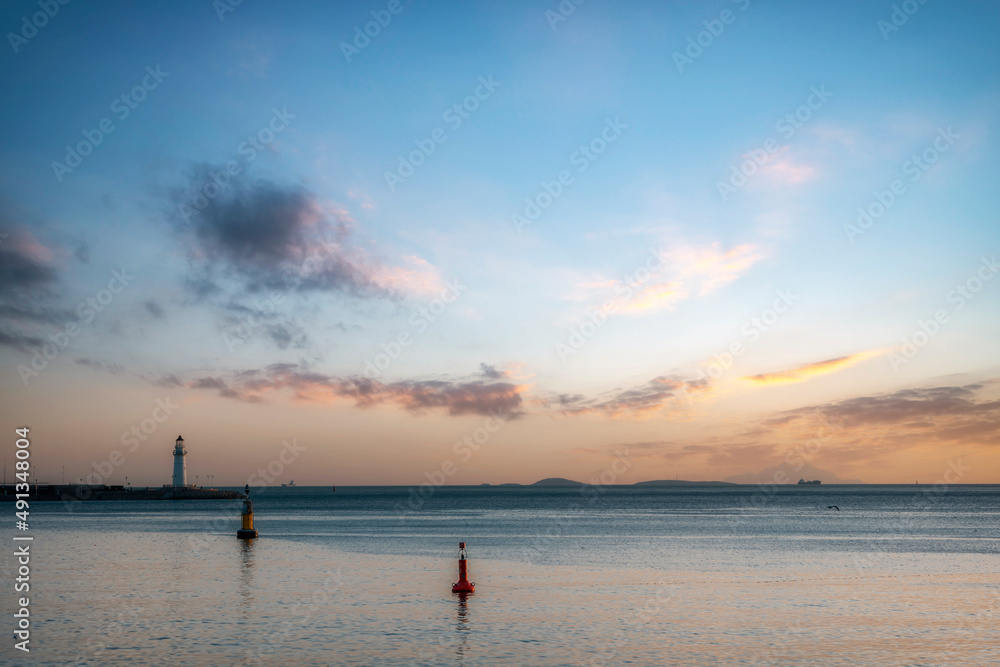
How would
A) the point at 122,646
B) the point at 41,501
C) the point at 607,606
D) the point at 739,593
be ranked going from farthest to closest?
the point at 41,501 → the point at 739,593 → the point at 607,606 → the point at 122,646

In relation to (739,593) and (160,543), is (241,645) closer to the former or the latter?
(739,593)

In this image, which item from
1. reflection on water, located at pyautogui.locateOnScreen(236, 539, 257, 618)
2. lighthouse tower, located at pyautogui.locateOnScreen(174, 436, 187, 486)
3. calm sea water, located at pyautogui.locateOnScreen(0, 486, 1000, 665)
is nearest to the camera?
calm sea water, located at pyautogui.locateOnScreen(0, 486, 1000, 665)

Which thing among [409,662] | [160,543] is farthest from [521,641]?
[160,543]

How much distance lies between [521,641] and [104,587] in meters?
19.4

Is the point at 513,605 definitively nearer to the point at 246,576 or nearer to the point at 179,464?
the point at 246,576

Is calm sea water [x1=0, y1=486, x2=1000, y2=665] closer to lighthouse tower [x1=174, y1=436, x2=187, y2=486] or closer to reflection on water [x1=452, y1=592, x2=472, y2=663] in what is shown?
reflection on water [x1=452, y1=592, x2=472, y2=663]

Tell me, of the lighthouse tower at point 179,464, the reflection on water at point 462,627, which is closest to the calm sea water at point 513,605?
the reflection on water at point 462,627

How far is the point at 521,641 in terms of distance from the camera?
837 inches

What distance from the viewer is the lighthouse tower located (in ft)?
545

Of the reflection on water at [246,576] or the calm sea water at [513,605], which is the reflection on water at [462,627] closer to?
the calm sea water at [513,605]

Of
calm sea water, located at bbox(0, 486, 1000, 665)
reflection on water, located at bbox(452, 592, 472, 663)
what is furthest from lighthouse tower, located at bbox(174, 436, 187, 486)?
reflection on water, located at bbox(452, 592, 472, 663)

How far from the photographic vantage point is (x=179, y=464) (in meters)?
172

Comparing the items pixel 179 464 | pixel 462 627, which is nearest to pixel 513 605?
pixel 462 627

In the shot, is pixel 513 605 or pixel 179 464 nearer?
pixel 513 605
